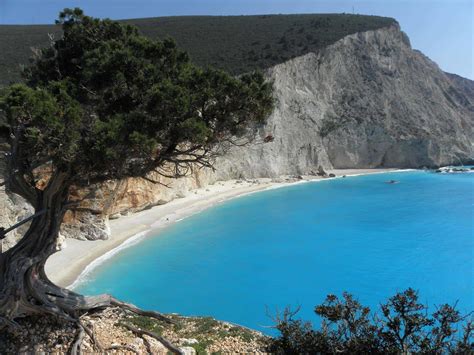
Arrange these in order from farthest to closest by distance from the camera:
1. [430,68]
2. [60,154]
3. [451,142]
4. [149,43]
→ [430,68], [451,142], [149,43], [60,154]

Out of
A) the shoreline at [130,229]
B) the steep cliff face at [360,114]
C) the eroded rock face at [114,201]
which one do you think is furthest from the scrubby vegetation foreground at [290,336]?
the steep cliff face at [360,114]

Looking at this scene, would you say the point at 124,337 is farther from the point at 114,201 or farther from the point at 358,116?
the point at 358,116

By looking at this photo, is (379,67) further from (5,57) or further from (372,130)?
(5,57)

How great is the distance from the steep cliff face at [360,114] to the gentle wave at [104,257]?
94.3 ft

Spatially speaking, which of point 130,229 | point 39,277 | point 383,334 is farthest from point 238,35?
point 383,334

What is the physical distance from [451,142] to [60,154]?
7858cm

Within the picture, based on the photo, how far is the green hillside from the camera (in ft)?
180

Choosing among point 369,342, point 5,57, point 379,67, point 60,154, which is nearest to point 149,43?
point 60,154

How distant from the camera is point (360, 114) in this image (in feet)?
221

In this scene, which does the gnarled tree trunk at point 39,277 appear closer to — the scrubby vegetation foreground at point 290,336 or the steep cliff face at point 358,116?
the scrubby vegetation foreground at point 290,336

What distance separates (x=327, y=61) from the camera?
218 feet

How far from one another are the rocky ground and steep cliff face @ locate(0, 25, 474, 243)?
1374 inches

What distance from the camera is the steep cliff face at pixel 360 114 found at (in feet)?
186

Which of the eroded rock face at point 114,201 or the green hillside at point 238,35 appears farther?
the green hillside at point 238,35
